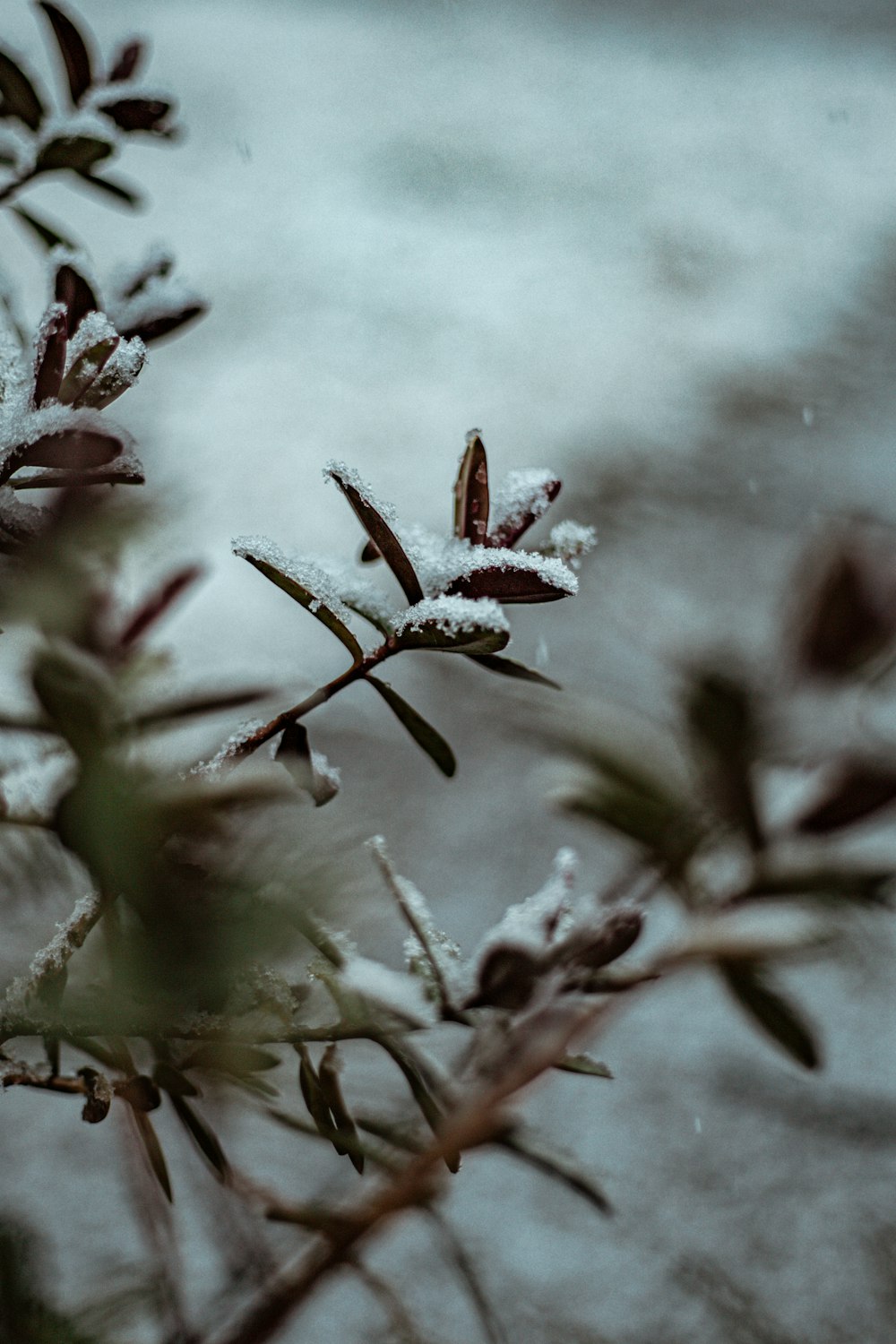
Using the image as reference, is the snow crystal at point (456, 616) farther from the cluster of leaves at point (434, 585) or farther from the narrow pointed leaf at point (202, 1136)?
the narrow pointed leaf at point (202, 1136)

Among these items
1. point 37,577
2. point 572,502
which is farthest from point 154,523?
point 572,502

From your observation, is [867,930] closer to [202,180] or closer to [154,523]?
[154,523]

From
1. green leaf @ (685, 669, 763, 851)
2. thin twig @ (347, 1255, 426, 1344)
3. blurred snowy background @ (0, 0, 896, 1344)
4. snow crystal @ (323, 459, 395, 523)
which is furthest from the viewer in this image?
blurred snowy background @ (0, 0, 896, 1344)

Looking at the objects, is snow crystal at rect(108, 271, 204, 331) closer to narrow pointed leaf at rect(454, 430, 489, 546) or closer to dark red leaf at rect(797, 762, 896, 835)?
narrow pointed leaf at rect(454, 430, 489, 546)

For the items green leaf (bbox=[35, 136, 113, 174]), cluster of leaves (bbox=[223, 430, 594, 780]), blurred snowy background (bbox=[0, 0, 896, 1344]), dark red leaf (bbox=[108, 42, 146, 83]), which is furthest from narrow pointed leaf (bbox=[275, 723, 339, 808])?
blurred snowy background (bbox=[0, 0, 896, 1344])

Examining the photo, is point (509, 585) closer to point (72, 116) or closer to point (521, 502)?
point (521, 502)

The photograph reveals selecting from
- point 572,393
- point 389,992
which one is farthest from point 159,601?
point 572,393
